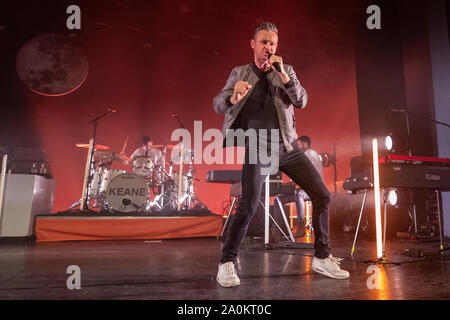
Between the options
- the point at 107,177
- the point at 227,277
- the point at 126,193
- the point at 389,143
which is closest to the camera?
the point at 227,277

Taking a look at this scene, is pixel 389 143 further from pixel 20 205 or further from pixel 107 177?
pixel 20 205

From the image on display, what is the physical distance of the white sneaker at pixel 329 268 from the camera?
1.86 m

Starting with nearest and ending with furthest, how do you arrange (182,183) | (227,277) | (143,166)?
(227,277) → (143,166) → (182,183)

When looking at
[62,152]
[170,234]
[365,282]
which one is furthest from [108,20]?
[365,282]

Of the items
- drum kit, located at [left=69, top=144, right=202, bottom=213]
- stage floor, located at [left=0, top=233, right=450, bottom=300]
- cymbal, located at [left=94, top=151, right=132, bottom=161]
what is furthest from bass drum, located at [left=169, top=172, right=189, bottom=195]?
stage floor, located at [left=0, top=233, right=450, bottom=300]

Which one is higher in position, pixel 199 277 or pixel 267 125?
pixel 267 125

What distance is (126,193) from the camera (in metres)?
5.08

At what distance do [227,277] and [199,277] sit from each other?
0.32 m

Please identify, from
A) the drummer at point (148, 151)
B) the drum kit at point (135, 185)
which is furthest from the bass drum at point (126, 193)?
the drummer at point (148, 151)

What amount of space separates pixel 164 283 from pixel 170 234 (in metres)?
2.85

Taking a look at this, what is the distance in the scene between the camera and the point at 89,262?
252cm

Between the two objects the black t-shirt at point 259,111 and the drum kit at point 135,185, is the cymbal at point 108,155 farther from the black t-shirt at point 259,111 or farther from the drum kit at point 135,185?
the black t-shirt at point 259,111

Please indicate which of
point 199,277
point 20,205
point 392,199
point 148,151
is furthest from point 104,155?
point 392,199
